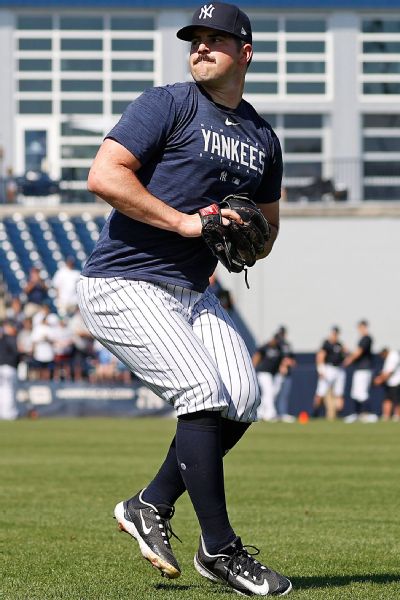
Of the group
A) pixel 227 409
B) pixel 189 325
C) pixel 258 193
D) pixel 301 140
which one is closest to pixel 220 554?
pixel 227 409

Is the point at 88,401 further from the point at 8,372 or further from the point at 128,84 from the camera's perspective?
the point at 128,84

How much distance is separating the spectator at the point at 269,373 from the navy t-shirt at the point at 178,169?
21.3 meters

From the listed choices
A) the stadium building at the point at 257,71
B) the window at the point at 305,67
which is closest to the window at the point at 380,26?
the stadium building at the point at 257,71

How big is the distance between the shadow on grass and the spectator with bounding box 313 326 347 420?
21.4 meters

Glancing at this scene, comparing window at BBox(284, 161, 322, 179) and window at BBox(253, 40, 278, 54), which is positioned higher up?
window at BBox(253, 40, 278, 54)

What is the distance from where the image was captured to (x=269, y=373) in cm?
2716

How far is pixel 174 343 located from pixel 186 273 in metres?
0.36

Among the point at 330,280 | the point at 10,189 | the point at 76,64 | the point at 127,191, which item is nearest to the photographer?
the point at 127,191

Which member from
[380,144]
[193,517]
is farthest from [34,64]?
[193,517]

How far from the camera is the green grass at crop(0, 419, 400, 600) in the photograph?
5949 millimetres

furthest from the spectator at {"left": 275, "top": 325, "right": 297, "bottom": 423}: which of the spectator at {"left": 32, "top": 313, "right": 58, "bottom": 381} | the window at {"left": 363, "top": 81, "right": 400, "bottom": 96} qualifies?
the window at {"left": 363, "top": 81, "right": 400, "bottom": 96}

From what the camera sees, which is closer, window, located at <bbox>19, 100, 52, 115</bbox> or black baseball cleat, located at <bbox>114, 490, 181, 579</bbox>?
black baseball cleat, located at <bbox>114, 490, 181, 579</bbox>

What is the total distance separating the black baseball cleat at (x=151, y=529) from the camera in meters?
5.73

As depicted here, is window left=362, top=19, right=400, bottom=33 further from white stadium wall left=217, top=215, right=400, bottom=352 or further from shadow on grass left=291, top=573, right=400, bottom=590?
shadow on grass left=291, top=573, right=400, bottom=590
